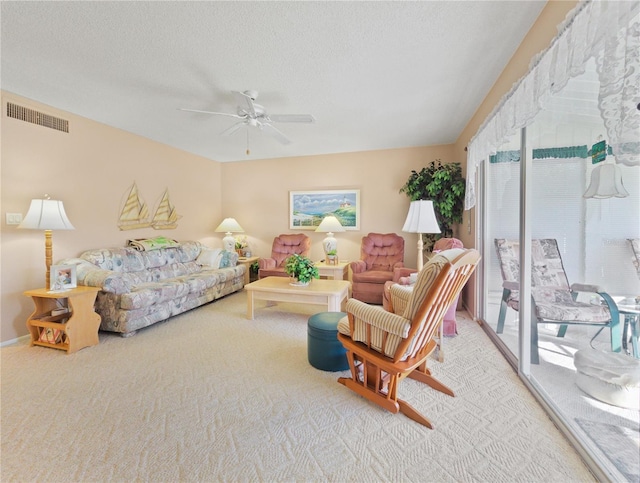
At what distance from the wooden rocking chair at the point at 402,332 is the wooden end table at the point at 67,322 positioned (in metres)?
2.57

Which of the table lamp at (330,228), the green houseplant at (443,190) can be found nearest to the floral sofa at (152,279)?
the table lamp at (330,228)

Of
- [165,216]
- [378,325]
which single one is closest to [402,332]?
[378,325]

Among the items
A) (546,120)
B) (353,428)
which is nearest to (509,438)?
(353,428)

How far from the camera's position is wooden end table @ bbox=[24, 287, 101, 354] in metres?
2.70

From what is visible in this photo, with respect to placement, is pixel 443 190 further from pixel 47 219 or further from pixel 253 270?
pixel 47 219

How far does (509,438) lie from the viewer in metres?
1.59

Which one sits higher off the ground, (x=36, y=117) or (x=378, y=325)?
(x=36, y=117)

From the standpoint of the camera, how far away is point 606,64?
1.07m

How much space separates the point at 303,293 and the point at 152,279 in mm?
2203

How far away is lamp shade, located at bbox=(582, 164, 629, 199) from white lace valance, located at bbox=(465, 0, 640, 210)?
489 millimetres

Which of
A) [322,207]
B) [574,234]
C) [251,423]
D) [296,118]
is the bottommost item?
[251,423]

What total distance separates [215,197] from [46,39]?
12.8 feet

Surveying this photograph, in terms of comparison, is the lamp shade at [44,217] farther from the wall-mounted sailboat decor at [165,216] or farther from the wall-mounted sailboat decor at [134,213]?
the wall-mounted sailboat decor at [165,216]

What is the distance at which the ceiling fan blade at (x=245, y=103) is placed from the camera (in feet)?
8.46
